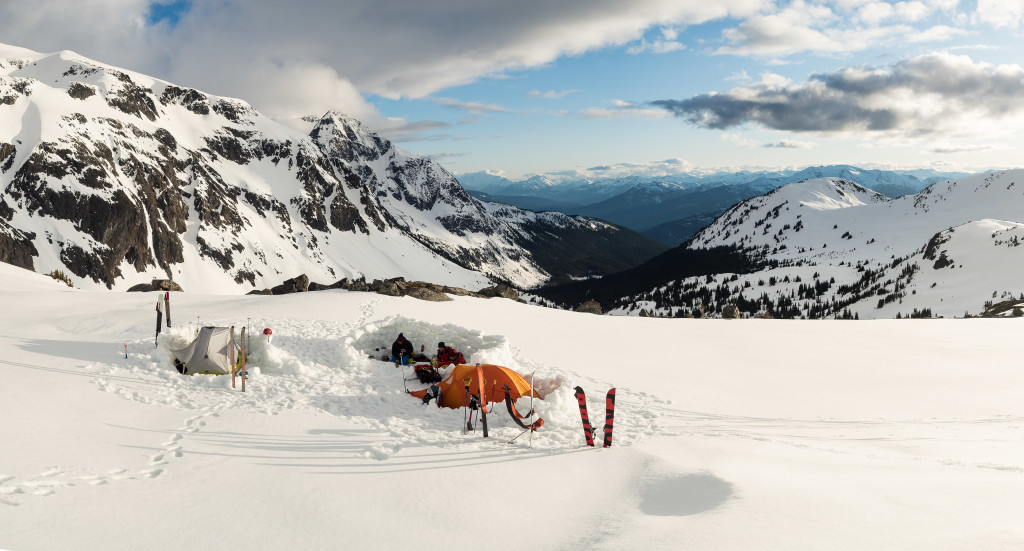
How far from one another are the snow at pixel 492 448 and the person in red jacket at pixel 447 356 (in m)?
1.25

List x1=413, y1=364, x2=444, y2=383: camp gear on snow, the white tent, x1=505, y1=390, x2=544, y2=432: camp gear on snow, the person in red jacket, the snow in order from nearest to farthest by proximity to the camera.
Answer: the snow, x1=505, y1=390, x2=544, y2=432: camp gear on snow, the white tent, x1=413, y1=364, x2=444, y2=383: camp gear on snow, the person in red jacket

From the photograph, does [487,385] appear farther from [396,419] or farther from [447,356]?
[447,356]

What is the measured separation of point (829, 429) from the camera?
14648 millimetres

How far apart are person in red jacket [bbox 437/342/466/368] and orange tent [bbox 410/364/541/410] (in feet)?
9.55

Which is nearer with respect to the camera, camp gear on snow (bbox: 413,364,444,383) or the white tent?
the white tent

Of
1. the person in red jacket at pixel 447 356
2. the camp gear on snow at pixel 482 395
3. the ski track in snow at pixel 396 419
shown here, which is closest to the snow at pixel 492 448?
the ski track in snow at pixel 396 419

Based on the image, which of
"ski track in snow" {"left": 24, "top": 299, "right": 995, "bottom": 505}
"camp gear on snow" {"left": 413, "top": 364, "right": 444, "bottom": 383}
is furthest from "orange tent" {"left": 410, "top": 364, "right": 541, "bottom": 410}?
"camp gear on snow" {"left": 413, "top": 364, "right": 444, "bottom": 383}

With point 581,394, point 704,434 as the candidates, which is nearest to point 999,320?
point 704,434

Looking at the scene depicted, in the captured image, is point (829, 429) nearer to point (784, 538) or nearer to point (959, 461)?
point (959, 461)

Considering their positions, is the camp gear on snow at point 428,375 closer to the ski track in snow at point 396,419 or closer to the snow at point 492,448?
the ski track in snow at point 396,419

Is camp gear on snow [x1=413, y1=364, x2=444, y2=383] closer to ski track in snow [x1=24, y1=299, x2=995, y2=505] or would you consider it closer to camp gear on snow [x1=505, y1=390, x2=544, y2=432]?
ski track in snow [x1=24, y1=299, x2=995, y2=505]

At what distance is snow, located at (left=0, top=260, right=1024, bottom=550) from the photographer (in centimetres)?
746

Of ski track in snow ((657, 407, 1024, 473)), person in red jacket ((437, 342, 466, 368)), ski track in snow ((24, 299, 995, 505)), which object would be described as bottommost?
ski track in snow ((657, 407, 1024, 473))

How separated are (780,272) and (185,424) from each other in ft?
466
